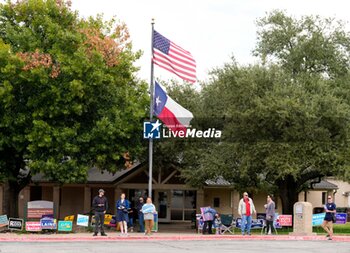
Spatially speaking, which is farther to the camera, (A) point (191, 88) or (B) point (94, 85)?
(A) point (191, 88)

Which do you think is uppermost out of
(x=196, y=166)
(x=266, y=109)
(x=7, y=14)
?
(x=7, y=14)

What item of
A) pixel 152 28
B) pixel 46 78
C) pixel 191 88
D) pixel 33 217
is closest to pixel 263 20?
pixel 191 88

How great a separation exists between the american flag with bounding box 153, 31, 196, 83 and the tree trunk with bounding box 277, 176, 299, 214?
13.5 meters

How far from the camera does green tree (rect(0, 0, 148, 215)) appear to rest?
30.8m

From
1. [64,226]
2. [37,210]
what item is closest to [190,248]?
[64,226]

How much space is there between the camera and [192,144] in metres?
37.9

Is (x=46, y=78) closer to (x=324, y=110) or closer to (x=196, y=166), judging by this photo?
(x=196, y=166)

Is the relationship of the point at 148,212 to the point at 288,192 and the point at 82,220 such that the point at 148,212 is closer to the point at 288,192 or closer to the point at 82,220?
the point at 82,220

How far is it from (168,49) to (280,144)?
8714 mm

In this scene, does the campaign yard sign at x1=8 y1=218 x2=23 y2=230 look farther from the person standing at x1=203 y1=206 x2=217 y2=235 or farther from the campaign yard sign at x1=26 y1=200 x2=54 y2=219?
the person standing at x1=203 y1=206 x2=217 y2=235

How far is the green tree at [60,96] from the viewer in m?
30.8

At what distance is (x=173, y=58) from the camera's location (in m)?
28.1

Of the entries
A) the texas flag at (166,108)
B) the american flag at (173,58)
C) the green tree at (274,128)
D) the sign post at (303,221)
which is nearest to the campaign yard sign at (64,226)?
the texas flag at (166,108)

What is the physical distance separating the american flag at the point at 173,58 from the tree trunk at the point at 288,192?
13473 mm
